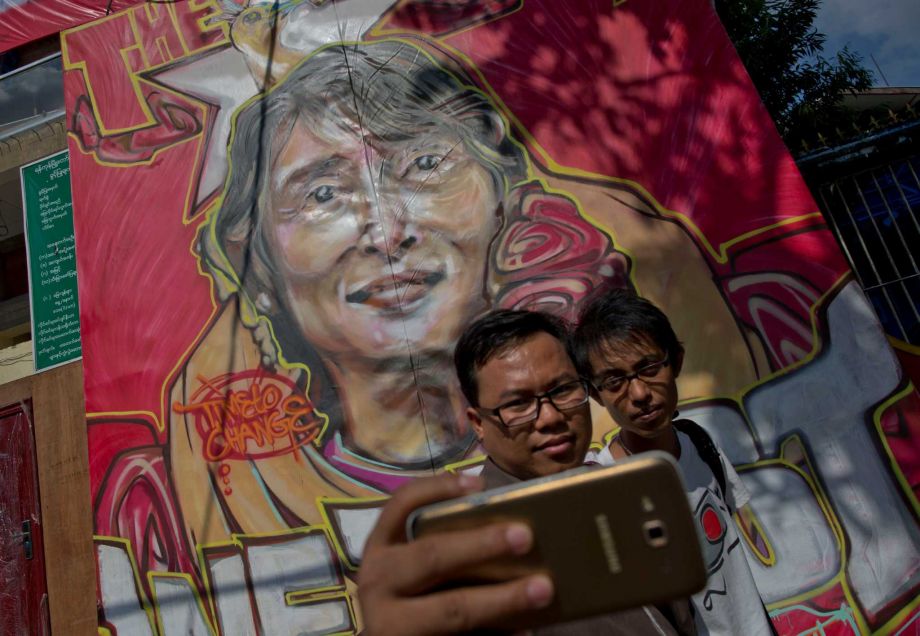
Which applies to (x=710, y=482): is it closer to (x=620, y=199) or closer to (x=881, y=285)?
(x=620, y=199)

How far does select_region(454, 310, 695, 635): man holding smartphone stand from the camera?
4.81ft

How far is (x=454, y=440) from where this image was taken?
4.13m

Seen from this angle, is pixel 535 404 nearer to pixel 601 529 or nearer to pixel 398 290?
pixel 601 529

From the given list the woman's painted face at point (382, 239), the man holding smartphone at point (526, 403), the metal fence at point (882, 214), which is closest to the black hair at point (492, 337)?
the man holding smartphone at point (526, 403)

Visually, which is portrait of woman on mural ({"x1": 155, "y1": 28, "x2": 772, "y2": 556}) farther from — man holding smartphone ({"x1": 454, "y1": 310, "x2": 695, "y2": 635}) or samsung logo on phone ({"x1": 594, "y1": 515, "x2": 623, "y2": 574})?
samsung logo on phone ({"x1": 594, "y1": 515, "x2": 623, "y2": 574})

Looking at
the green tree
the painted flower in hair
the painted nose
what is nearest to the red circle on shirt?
the painted flower in hair

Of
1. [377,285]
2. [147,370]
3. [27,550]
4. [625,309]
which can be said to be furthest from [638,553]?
[27,550]

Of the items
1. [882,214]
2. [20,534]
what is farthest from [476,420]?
[20,534]

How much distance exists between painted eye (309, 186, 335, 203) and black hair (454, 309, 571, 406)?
3.26 meters

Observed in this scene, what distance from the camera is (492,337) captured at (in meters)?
1.57

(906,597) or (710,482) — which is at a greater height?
(710,482)

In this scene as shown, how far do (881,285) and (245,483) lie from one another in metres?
4.12

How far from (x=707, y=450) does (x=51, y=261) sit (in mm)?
5708

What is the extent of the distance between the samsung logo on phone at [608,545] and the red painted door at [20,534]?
5.71 m
